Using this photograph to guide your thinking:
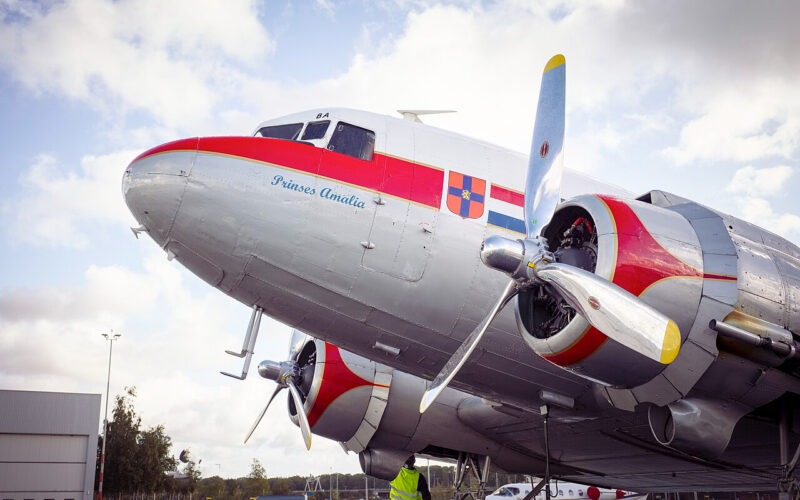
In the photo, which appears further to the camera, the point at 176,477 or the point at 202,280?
the point at 176,477

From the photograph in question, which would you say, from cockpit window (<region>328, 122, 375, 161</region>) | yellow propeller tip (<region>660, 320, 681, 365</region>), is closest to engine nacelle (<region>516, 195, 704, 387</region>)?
yellow propeller tip (<region>660, 320, 681, 365</region>)

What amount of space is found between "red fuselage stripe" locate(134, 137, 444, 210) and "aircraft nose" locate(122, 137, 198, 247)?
0.09 m

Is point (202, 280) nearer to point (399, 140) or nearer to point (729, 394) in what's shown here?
point (399, 140)

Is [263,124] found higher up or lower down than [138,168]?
higher up

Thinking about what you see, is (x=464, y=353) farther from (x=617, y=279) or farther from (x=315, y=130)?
(x=315, y=130)

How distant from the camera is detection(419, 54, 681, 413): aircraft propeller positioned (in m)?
5.37

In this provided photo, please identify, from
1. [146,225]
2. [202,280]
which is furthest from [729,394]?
[146,225]

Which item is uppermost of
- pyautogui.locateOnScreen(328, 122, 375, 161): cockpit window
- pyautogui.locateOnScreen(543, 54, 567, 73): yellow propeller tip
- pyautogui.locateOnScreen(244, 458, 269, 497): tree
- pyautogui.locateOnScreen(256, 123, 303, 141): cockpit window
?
pyautogui.locateOnScreen(543, 54, 567, 73): yellow propeller tip

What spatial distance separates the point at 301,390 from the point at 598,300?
7599 mm

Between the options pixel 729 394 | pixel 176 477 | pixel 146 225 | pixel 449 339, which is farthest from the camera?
pixel 176 477

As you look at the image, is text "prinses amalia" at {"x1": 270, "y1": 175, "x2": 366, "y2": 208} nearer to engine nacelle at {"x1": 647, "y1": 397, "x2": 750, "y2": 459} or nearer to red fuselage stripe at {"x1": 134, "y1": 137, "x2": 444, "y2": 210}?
red fuselage stripe at {"x1": 134, "y1": 137, "x2": 444, "y2": 210}

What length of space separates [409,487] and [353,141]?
21.6ft

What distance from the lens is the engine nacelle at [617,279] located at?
20.0ft

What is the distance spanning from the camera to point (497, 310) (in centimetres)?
661
